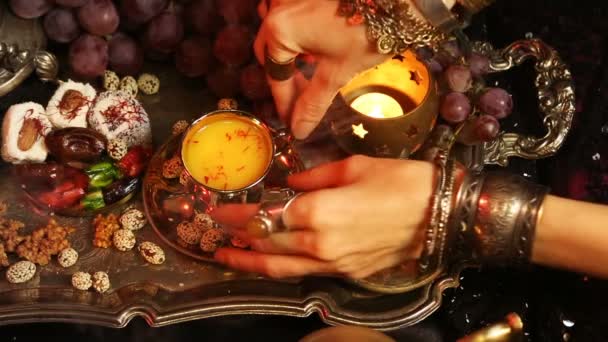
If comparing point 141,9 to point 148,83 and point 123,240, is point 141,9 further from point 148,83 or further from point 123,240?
point 123,240

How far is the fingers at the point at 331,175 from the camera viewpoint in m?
0.67

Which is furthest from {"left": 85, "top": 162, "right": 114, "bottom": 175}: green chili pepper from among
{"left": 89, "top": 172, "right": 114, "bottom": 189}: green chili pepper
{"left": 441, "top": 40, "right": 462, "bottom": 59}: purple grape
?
{"left": 441, "top": 40, "right": 462, "bottom": 59}: purple grape

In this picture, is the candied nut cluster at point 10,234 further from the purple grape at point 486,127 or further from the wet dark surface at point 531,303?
the purple grape at point 486,127

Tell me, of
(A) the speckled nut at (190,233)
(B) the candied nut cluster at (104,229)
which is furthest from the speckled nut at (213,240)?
(B) the candied nut cluster at (104,229)

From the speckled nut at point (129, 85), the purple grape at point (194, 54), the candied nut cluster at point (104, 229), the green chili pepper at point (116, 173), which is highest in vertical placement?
the purple grape at point (194, 54)

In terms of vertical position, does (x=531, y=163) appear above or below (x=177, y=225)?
above

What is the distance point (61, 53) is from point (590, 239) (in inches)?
27.9

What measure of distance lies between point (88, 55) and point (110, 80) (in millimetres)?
49

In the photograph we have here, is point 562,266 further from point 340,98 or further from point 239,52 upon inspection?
point 239,52

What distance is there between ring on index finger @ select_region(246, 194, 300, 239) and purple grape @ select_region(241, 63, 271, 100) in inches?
8.1

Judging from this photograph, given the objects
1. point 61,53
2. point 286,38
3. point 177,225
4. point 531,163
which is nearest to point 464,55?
point 531,163

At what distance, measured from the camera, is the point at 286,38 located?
0.68 metres

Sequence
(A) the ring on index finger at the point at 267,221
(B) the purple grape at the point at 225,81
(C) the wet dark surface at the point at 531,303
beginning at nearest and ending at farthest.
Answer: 1. (A) the ring on index finger at the point at 267,221
2. (C) the wet dark surface at the point at 531,303
3. (B) the purple grape at the point at 225,81

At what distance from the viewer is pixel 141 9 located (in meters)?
0.82
